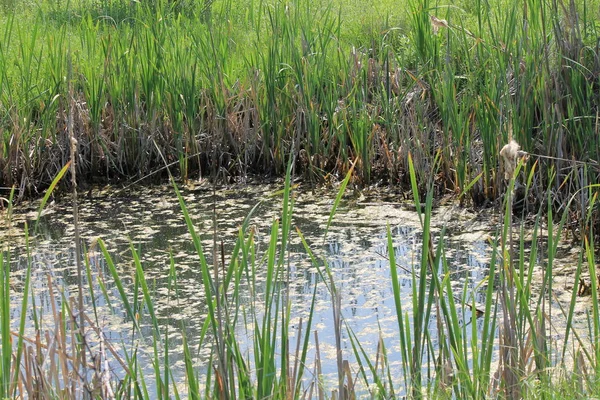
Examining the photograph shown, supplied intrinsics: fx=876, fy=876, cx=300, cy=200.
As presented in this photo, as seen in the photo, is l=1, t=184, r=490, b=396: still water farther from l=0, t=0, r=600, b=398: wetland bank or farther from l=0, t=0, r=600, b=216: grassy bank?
l=0, t=0, r=600, b=216: grassy bank

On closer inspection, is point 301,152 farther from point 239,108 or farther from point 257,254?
point 257,254

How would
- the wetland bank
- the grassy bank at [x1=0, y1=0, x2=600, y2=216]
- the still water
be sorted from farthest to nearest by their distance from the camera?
the grassy bank at [x1=0, y1=0, x2=600, y2=216], the wetland bank, the still water

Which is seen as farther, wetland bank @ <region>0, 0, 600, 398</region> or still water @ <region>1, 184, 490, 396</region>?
wetland bank @ <region>0, 0, 600, 398</region>

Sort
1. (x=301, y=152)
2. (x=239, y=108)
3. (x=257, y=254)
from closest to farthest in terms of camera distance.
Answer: (x=257, y=254) < (x=301, y=152) < (x=239, y=108)

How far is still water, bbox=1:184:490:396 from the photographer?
2.84 metres

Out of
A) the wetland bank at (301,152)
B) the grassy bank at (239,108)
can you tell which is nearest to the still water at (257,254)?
the wetland bank at (301,152)

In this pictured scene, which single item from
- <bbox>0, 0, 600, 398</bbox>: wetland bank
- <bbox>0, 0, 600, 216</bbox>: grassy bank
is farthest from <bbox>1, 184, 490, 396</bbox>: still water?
<bbox>0, 0, 600, 216</bbox>: grassy bank

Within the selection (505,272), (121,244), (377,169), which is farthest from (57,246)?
(505,272)

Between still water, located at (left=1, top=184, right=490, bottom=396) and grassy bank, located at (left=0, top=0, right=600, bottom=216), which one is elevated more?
grassy bank, located at (left=0, top=0, right=600, bottom=216)

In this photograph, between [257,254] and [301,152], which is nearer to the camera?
[257,254]

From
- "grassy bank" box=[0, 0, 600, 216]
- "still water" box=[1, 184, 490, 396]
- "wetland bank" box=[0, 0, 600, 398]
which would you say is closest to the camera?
"still water" box=[1, 184, 490, 396]

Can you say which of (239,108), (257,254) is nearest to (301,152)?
(239,108)

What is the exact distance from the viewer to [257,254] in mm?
3301

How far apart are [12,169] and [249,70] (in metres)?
1.27
